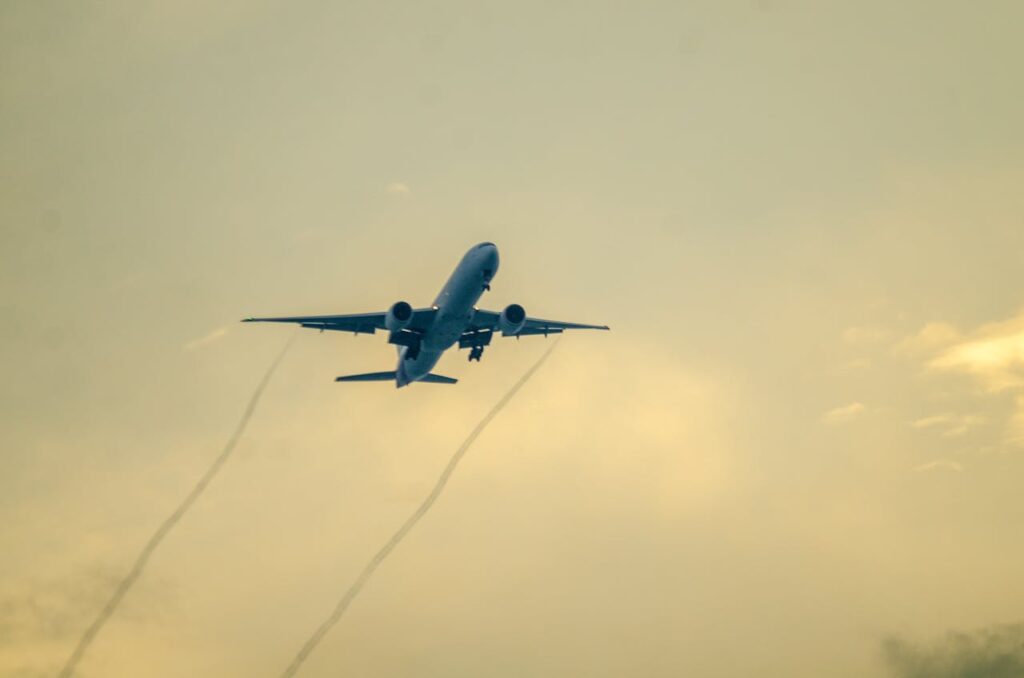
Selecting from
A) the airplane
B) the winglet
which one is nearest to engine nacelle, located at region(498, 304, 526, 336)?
the airplane

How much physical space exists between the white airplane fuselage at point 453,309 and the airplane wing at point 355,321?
73 centimetres

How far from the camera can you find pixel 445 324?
289ft

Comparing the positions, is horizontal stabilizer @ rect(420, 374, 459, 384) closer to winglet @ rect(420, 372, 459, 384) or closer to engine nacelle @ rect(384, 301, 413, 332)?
winglet @ rect(420, 372, 459, 384)

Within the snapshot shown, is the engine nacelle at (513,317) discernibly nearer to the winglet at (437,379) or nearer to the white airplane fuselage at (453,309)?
the white airplane fuselage at (453,309)

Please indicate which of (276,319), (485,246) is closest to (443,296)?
(485,246)

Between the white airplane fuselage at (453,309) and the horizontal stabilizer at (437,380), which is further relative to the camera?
the horizontal stabilizer at (437,380)

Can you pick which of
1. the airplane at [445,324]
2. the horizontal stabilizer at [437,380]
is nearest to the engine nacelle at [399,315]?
the airplane at [445,324]

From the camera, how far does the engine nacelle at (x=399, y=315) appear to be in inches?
3488

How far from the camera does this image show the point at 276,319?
90.3 meters

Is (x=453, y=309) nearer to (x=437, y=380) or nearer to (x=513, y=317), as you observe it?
(x=513, y=317)

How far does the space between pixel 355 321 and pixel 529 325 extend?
1303 centimetres

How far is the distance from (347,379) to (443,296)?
42.1 feet

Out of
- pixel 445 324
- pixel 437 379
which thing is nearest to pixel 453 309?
pixel 445 324

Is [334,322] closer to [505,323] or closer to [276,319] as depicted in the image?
[276,319]
